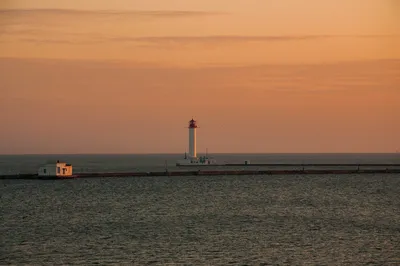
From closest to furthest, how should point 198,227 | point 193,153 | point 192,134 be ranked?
point 198,227 → point 192,134 → point 193,153

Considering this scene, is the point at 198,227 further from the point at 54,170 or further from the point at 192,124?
the point at 192,124

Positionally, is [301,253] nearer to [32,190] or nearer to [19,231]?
[19,231]

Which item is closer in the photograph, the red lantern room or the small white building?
the small white building

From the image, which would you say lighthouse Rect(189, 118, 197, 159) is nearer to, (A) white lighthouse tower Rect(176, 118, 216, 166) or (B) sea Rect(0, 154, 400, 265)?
(A) white lighthouse tower Rect(176, 118, 216, 166)

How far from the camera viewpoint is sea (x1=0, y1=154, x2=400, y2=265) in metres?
43.4

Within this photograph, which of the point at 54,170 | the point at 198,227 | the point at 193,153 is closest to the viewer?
the point at 198,227

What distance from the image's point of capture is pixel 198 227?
57.5 meters

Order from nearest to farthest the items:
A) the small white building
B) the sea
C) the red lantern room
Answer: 1. the sea
2. the small white building
3. the red lantern room

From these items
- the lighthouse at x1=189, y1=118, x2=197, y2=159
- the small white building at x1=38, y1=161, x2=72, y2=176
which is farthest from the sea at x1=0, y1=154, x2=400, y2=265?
the lighthouse at x1=189, y1=118, x2=197, y2=159

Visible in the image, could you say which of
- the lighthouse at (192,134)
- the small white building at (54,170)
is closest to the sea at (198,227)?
the small white building at (54,170)

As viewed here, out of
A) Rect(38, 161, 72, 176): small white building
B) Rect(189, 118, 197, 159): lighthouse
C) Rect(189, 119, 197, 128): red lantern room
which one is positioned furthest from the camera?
Rect(189, 119, 197, 128): red lantern room

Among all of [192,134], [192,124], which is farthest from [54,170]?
[192,124]

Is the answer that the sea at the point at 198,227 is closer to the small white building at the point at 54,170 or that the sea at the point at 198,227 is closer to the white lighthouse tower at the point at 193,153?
the small white building at the point at 54,170

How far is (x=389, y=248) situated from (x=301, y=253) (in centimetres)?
588
